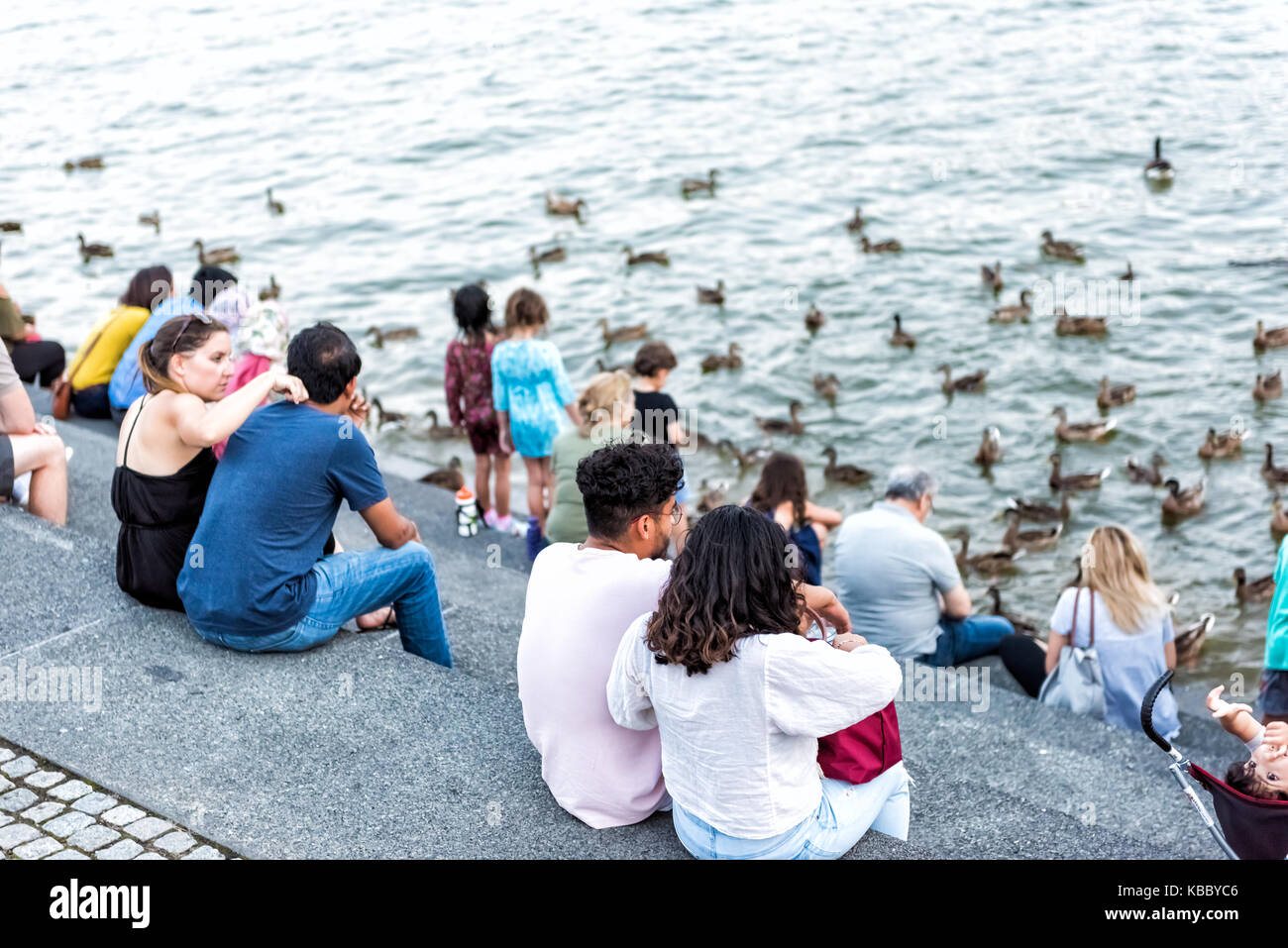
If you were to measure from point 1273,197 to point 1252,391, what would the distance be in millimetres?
5446

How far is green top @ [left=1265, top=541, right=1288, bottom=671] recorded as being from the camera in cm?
512

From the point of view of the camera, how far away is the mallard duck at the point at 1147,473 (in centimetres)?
1159

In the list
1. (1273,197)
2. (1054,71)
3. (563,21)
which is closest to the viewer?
(1273,197)

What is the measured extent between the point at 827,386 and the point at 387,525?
8487 mm

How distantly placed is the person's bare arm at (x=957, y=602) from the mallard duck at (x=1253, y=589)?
11.8ft

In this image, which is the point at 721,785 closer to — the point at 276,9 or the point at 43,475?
the point at 43,475

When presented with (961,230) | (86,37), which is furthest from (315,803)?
(86,37)

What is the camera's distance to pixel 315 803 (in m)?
4.80

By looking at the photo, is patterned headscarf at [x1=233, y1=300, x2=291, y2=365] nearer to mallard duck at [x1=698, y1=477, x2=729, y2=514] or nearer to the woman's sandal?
the woman's sandal

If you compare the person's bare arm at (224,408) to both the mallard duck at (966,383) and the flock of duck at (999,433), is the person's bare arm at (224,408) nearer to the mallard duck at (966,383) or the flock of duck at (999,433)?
the flock of duck at (999,433)

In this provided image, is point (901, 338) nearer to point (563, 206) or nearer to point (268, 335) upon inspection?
point (563, 206)

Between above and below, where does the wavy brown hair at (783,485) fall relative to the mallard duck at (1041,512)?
above

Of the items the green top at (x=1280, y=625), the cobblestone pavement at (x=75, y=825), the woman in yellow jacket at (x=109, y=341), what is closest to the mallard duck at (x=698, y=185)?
the woman in yellow jacket at (x=109, y=341)

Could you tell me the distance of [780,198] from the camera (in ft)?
61.8
